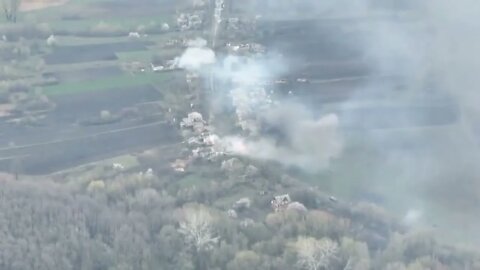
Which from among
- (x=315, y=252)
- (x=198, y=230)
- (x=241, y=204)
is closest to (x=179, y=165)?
(x=241, y=204)

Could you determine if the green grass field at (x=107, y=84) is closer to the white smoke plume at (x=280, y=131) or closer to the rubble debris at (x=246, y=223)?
the white smoke plume at (x=280, y=131)

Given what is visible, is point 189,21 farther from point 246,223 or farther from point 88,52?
point 246,223

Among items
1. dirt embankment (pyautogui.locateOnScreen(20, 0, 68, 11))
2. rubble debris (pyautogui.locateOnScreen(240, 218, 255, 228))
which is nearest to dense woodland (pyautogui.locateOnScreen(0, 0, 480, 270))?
rubble debris (pyautogui.locateOnScreen(240, 218, 255, 228))

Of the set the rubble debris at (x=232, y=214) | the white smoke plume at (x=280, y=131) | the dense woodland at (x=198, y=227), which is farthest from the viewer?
the white smoke plume at (x=280, y=131)

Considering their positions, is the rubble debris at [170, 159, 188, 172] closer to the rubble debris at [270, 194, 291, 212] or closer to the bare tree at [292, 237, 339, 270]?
the rubble debris at [270, 194, 291, 212]

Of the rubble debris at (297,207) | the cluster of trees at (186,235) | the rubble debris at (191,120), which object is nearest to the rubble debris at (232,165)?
the cluster of trees at (186,235)

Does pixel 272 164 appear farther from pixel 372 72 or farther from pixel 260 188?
pixel 372 72

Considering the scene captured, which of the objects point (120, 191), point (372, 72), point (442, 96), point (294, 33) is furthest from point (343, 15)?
point (120, 191)
